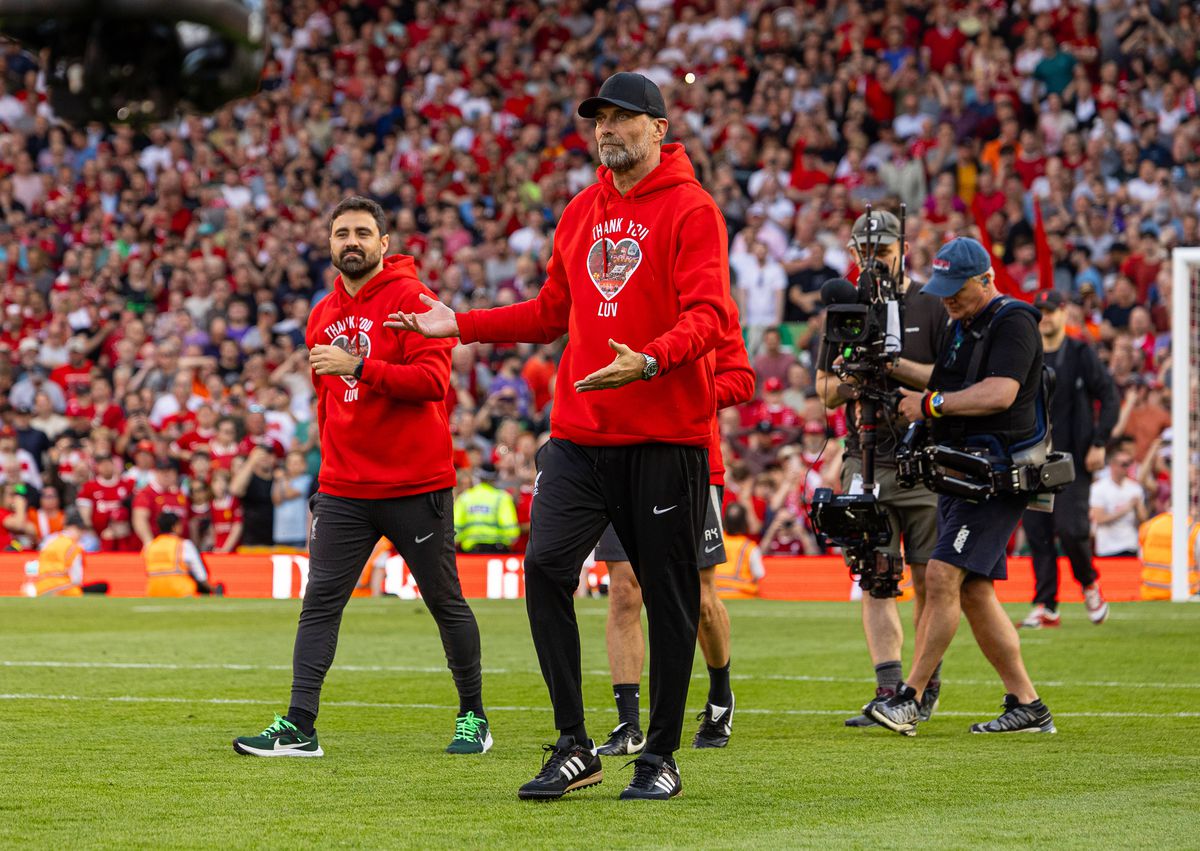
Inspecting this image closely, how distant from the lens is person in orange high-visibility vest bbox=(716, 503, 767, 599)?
63.4 feet

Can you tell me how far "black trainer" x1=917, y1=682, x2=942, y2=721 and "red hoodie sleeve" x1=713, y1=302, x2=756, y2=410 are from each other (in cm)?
177

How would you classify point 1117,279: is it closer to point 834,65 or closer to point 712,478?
point 834,65

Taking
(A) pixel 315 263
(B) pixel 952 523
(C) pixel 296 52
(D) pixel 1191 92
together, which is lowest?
(B) pixel 952 523

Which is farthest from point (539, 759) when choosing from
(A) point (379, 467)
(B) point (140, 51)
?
Result: (B) point (140, 51)

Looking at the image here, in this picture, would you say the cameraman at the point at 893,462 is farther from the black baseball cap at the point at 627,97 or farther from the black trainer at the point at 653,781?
the black baseball cap at the point at 627,97

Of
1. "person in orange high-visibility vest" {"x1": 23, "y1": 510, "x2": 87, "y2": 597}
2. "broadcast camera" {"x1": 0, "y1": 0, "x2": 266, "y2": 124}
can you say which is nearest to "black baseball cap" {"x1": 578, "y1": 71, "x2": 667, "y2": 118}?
"broadcast camera" {"x1": 0, "y1": 0, "x2": 266, "y2": 124}

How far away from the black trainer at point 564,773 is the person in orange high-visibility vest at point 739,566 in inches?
500

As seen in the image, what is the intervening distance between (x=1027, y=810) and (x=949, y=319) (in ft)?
11.6

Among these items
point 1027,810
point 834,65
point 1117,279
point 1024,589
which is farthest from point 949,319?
point 834,65

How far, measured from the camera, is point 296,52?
3102 centimetres

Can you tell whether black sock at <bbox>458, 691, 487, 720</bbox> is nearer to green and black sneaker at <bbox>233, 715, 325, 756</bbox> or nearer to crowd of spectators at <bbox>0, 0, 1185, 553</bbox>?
green and black sneaker at <bbox>233, 715, 325, 756</bbox>

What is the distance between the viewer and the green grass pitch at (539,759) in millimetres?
5699

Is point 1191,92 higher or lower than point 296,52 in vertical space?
lower

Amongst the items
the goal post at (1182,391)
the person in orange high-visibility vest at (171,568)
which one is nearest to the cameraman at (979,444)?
the goal post at (1182,391)
